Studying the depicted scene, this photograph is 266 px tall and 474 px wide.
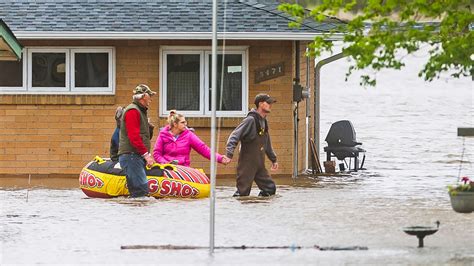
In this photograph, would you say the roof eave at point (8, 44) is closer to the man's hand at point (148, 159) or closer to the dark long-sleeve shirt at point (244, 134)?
the man's hand at point (148, 159)

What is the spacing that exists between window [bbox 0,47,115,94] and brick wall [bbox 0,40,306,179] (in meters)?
0.14

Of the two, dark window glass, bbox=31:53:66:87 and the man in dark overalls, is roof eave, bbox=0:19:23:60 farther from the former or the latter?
dark window glass, bbox=31:53:66:87

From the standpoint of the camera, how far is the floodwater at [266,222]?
54.4 ft

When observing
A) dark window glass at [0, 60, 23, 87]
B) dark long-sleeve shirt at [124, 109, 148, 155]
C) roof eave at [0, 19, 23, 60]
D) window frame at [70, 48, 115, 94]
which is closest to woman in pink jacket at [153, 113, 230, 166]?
dark long-sleeve shirt at [124, 109, 148, 155]

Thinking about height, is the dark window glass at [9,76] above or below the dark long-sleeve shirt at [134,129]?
above

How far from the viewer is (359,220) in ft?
66.2

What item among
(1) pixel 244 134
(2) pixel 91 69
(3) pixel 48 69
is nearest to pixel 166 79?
(2) pixel 91 69

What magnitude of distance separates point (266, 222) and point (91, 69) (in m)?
9.16

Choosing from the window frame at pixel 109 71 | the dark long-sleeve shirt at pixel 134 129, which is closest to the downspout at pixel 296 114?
the window frame at pixel 109 71

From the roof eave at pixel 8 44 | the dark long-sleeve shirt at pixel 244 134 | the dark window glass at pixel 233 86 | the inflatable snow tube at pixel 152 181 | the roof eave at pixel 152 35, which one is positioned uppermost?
the roof eave at pixel 152 35

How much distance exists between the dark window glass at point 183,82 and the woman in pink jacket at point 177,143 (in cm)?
442

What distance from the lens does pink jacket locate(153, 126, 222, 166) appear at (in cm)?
2348

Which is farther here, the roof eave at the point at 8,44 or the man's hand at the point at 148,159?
the man's hand at the point at 148,159

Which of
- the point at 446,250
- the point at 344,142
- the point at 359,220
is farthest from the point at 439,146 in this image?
the point at 446,250
